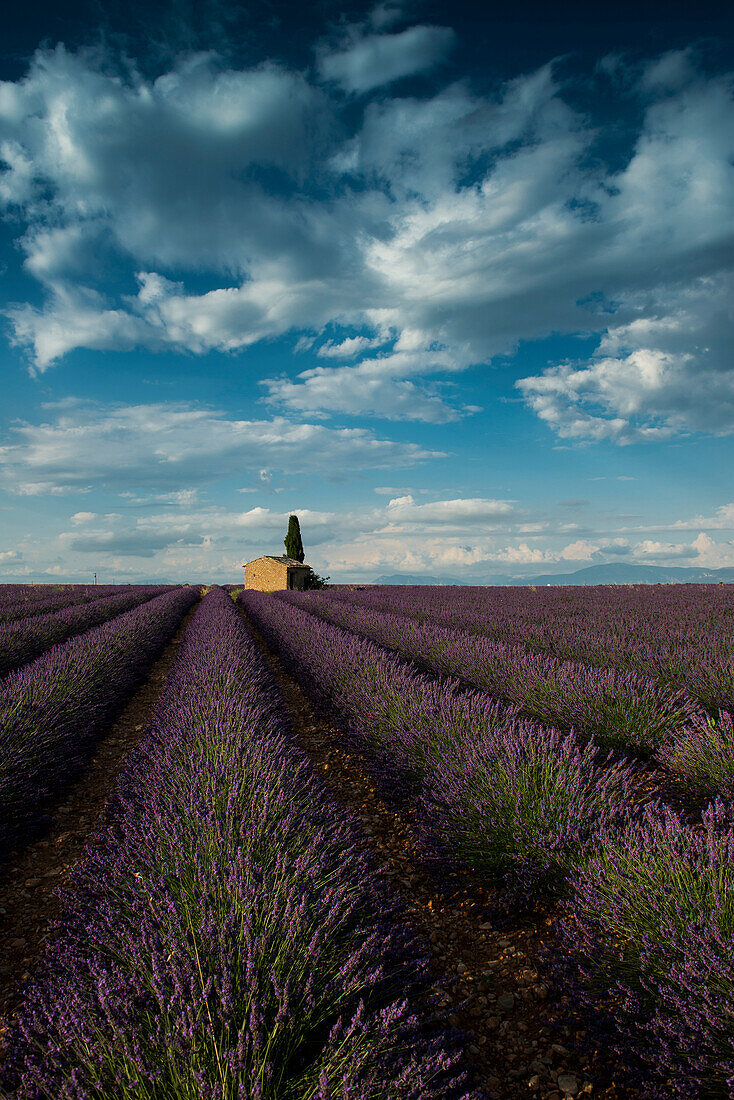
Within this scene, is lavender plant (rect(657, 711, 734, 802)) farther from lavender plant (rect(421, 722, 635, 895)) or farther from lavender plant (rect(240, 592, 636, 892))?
lavender plant (rect(421, 722, 635, 895))

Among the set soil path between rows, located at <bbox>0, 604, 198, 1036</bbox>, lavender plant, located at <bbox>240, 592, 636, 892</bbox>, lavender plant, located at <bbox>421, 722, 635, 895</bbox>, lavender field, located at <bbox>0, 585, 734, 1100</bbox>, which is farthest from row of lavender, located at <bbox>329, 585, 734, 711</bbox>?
soil path between rows, located at <bbox>0, 604, 198, 1036</bbox>

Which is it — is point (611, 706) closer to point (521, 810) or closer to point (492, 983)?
point (521, 810)

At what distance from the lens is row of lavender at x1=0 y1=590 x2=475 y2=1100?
1150 mm

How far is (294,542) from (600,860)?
116ft

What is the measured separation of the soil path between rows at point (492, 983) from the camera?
162cm

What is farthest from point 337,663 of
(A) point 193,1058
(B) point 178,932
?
(A) point 193,1058

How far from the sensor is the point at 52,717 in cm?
435

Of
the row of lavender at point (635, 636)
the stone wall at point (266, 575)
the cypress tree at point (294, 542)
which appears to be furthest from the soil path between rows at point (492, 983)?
the cypress tree at point (294, 542)

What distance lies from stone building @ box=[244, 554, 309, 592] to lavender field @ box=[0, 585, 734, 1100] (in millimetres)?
23364

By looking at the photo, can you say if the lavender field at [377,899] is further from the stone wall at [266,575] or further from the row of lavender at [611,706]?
the stone wall at [266,575]

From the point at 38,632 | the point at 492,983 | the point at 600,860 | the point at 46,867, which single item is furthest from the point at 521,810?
the point at 38,632

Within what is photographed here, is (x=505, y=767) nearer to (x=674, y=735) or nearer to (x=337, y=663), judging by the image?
(x=674, y=735)

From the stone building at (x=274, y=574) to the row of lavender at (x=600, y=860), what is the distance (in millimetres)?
24330

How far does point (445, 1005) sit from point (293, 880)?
2.56 feet
